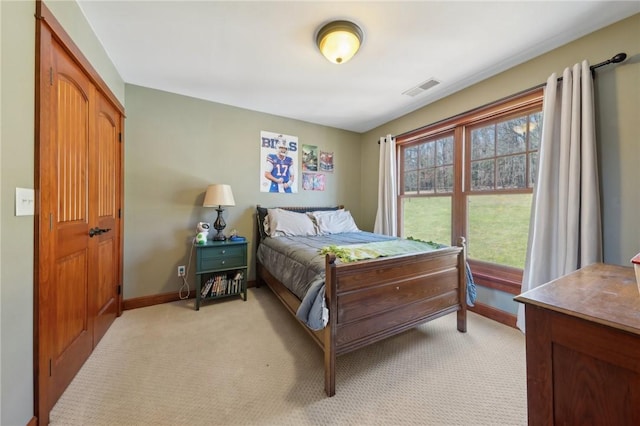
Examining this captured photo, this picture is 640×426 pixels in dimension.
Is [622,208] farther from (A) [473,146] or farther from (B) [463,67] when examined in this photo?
(B) [463,67]

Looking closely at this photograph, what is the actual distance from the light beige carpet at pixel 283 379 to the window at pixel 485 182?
0.74m

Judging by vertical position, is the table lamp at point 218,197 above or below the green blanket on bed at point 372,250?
above

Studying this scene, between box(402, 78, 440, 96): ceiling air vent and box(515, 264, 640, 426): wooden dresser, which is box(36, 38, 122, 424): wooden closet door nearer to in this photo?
box(515, 264, 640, 426): wooden dresser

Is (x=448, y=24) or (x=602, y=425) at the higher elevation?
(x=448, y=24)

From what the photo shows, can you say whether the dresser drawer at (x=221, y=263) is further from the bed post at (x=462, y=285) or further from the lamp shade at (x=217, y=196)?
the bed post at (x=462, y=285)

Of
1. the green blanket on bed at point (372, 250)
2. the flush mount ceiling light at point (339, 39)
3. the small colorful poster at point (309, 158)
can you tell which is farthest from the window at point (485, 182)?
the flush mount ceiling light at point (339, 39)

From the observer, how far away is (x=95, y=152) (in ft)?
5.91

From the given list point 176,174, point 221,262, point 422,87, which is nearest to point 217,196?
point 176,174

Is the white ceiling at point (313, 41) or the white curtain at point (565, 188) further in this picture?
the white curtain at point (565, 188)

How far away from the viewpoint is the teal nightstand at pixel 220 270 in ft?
8.21

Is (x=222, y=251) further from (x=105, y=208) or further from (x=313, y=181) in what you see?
(x=313, y=181)

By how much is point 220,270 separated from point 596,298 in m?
2.75

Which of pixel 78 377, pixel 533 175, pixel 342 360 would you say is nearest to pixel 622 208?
pixel 533 175

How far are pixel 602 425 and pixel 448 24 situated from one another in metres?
2.22
